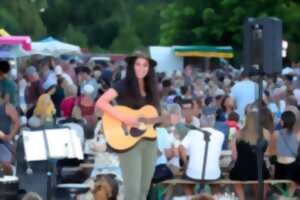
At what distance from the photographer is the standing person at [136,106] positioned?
920cm

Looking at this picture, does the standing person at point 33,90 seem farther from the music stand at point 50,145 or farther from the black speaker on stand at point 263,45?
the music stand at point 50,145

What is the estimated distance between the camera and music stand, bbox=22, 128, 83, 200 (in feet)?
36.7

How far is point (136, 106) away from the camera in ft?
30.7

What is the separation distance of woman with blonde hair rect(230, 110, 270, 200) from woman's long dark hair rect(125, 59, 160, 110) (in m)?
2.87

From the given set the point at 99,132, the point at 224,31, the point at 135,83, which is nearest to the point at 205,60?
the point at 224,31

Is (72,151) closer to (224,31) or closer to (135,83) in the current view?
(135,83)

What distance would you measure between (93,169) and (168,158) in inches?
37.9

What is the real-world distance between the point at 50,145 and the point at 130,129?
213cm

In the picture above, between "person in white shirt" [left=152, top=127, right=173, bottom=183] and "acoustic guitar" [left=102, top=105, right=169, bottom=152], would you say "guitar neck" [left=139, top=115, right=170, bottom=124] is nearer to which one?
"acoustic guitar" [left=102, top=105, right=169, bottom=152]

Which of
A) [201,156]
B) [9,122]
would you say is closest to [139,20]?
[9,122]

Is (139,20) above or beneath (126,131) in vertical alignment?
above

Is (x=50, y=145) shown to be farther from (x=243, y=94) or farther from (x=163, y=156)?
(x=243, y=94)

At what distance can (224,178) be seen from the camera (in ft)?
41.3

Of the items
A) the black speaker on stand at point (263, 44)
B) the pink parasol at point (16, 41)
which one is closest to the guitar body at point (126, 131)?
the black speaker on stand at point (263, 44)
